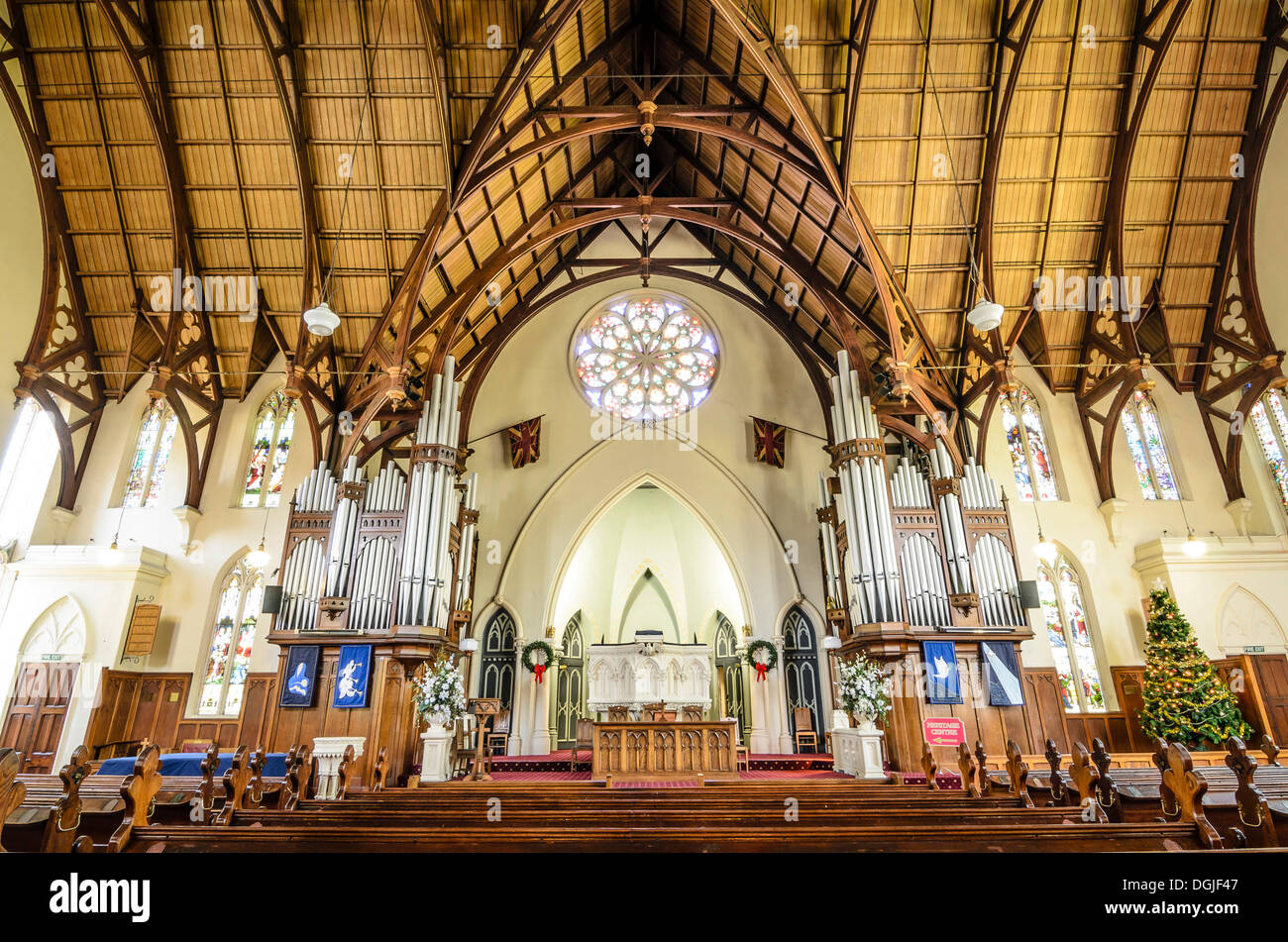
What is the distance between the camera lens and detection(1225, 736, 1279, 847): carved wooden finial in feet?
13.3

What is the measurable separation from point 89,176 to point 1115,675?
76.0 ft

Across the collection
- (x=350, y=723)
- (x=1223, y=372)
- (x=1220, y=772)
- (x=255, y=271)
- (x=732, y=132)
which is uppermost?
(x=732, y=132)

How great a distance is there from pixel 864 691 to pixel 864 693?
3 cm

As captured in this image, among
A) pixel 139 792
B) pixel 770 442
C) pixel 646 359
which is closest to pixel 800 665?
pixel 770 442

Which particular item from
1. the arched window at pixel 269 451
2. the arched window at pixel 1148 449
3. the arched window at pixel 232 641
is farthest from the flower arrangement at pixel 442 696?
the arched window at pixel 1148 449

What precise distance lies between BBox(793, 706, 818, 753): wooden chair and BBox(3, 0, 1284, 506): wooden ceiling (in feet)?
25.7

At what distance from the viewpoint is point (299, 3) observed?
11555mm

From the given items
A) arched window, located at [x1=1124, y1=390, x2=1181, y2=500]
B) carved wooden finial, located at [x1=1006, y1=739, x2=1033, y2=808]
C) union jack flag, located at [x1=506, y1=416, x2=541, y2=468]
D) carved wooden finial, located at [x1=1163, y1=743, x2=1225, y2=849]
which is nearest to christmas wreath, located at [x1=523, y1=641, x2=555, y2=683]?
union jack flag, located at [x1=506, y1=416, x2=541, y2=468]

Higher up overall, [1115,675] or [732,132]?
[732,132]

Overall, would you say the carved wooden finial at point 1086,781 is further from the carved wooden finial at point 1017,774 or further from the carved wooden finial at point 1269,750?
the carved wooden finial at point 1269,750

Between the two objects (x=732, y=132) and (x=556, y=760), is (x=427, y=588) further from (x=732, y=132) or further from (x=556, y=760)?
(x=732, y=132)

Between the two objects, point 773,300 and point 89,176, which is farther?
point 773,300

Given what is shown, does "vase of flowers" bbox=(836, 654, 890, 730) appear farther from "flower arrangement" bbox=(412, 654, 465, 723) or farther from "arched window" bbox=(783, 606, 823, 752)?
"flower arrangement" bbox=(412, 654, 465, 723)
